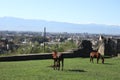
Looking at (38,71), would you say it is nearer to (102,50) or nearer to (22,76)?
(22,76)

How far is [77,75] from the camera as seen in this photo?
21172 mm

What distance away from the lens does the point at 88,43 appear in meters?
43.6

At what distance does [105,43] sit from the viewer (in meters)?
44.6

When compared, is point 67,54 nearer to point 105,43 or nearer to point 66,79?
point 105,43

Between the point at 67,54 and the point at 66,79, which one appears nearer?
the point at 66,79

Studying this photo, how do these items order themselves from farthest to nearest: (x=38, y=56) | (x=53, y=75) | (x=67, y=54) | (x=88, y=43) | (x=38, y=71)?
(x=88, y=43) < (x=67, y=54) < (x=38, y=56) < (x=38, y=71) < (x=53, y=75)

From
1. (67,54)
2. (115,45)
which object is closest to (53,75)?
(67,54)

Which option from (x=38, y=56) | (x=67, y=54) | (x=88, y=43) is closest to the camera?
(x=38, y=56)

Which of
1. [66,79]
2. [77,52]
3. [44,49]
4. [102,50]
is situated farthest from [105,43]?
[66,79]

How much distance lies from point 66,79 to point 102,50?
2564 centimetres

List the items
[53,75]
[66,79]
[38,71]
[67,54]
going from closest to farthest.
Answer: [66,79], [53,75], [38,71], [67,54]

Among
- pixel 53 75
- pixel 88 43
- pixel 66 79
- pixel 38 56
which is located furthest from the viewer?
pixel 88 43

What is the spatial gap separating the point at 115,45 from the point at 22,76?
2725 cm

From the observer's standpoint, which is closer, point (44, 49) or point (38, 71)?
point (38, 71)
